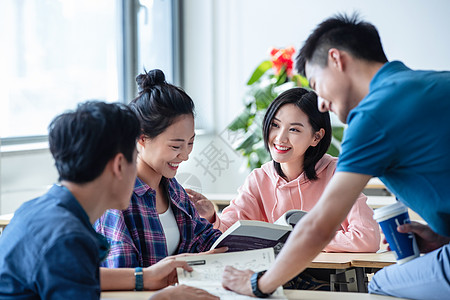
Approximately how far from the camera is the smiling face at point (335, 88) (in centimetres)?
144

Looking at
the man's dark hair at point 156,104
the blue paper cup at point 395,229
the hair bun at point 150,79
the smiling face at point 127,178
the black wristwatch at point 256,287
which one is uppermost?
the hair bun at point 150,79

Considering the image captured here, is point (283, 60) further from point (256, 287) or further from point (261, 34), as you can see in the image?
point (256, 287)

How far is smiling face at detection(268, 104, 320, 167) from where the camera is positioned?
236cm

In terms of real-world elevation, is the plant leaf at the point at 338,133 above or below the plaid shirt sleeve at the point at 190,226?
below

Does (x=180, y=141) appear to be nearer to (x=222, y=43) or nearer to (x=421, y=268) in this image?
(x=421, y=268)

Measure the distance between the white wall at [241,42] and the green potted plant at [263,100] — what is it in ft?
1.00

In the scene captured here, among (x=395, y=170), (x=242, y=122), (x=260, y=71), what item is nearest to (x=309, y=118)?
(x=395, y=170)

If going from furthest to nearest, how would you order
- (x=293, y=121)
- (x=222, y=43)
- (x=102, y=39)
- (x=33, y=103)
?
(x=222, y=43) < (x=102, y=39) < (x=33, y=103) < (x=293, y=121)

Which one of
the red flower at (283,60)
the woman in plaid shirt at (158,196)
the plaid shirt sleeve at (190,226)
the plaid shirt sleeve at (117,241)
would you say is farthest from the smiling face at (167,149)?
the red flower at (283,60)

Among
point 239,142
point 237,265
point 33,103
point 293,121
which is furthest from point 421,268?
point 239,142

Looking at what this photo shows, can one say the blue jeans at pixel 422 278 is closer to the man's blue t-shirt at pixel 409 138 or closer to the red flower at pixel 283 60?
the man's blue t-shirt at pixel 409 138

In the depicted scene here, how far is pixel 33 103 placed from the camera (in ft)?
12.3

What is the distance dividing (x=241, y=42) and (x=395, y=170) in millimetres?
4209

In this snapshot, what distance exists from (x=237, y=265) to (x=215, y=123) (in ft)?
13.5
